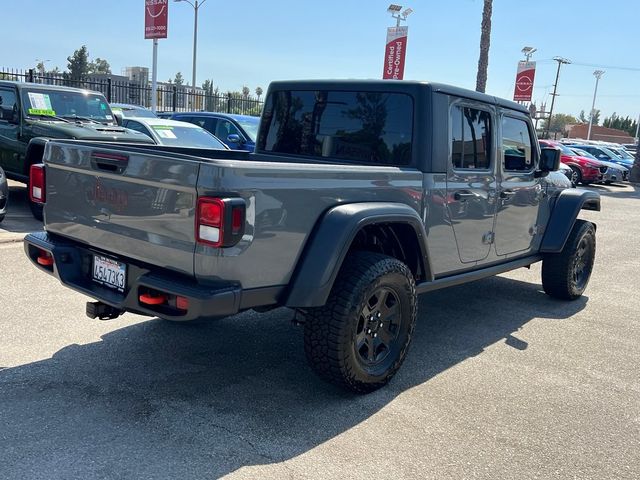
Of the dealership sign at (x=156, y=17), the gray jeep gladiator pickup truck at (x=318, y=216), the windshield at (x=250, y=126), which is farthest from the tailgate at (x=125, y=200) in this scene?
the dealership sign at (x=156, y=17)

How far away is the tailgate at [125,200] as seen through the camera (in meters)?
2.90

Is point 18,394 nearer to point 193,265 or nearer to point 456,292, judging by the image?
point 193,265

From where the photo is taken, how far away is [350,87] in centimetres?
438

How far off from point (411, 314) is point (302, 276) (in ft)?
3.23

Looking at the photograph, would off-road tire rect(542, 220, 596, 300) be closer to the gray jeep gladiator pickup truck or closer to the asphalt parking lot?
the asphalt parking lot

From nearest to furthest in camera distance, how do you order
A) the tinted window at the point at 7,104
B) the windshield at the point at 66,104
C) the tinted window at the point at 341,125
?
the tinted window at the point at 341,125
the tinted window at the point at 7,104
the windshield at the point at 66,104

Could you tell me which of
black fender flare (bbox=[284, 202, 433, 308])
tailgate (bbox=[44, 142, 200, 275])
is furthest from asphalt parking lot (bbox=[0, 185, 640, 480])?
tailgate (bbox=[44, 142, 200, 275])

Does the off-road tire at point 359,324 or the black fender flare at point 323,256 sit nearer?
the black fender flare at point 323,256

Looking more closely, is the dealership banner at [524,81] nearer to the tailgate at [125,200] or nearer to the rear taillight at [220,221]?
the tailgate at [125,200]

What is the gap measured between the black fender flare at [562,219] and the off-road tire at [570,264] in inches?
7.5

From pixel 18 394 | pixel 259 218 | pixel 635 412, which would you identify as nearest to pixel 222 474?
pixel 259 218

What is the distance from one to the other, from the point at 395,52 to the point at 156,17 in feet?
27.9

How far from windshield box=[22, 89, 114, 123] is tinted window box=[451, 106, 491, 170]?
7108mm

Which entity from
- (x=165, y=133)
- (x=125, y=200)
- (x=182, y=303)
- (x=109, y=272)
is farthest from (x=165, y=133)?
(x=182, y=303)
